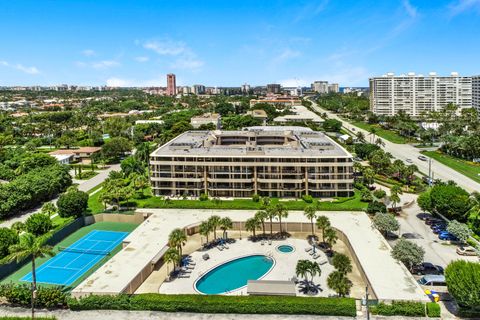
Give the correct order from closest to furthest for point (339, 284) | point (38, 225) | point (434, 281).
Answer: point (339, 284) < point (434, 281) < point (38, 225)

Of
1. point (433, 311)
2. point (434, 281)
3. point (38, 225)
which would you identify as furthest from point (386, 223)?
point (38, 225)

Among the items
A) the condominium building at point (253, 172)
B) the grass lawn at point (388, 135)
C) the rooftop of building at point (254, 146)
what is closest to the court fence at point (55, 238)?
the condominium building at point (253, 172)

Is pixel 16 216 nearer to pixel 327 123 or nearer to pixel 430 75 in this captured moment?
pixel 327 123

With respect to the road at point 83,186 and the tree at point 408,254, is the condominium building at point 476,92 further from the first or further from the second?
the road at point 83,186

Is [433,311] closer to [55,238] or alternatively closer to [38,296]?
[38,296]

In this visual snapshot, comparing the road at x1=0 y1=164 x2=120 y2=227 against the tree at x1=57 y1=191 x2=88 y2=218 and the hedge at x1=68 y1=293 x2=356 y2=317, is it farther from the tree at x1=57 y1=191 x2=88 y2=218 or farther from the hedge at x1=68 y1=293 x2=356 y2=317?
the hedge at x1=68 y1=293 x2=356 y2=317
